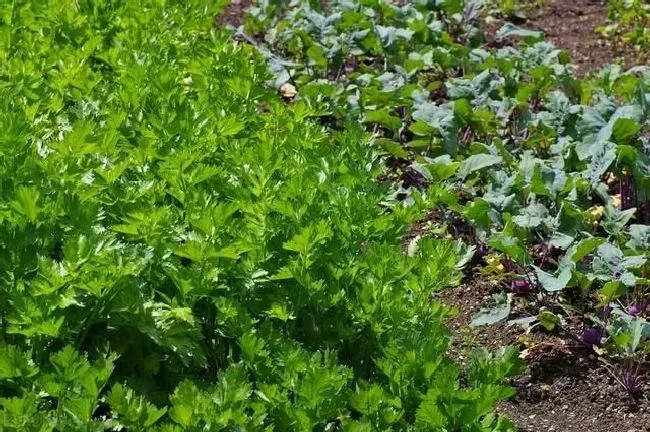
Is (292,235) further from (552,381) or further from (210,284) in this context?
(552,381)

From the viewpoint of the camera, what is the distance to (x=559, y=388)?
3.47 meters

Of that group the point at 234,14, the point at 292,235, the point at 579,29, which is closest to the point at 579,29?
the point at 579,29

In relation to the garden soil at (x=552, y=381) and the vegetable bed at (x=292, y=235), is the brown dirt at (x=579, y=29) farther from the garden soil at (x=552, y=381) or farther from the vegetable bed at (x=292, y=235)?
the garden soil at (x=552, y=381)

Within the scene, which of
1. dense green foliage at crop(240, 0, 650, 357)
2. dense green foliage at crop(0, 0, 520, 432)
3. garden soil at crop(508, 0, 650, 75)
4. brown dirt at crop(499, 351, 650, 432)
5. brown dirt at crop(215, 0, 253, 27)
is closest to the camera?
dense green foliage at crop(0, 0, 520, 432)

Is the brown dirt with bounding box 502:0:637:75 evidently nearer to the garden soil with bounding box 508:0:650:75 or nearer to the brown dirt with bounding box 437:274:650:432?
the garden soil with bounding box 508:0:650:75

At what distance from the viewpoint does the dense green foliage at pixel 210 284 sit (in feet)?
7.93

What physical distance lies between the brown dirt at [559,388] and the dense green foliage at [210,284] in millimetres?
588

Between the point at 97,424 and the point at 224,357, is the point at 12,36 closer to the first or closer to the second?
the point at 224,357

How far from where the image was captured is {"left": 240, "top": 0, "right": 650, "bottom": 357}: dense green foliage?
12.2 feet

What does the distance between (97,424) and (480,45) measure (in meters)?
4.20

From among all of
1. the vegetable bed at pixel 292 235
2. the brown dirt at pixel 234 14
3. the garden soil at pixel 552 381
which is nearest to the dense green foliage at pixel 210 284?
the vegetable bed at pixel 292 235

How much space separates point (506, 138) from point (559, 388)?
5.34 ft

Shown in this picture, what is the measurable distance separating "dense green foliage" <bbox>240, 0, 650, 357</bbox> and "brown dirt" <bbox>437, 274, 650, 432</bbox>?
7 centimetres

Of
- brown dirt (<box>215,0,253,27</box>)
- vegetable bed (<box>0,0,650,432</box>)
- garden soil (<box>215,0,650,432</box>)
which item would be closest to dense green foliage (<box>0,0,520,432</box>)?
vegetable bed (<box>0,0,650,432</box>)
